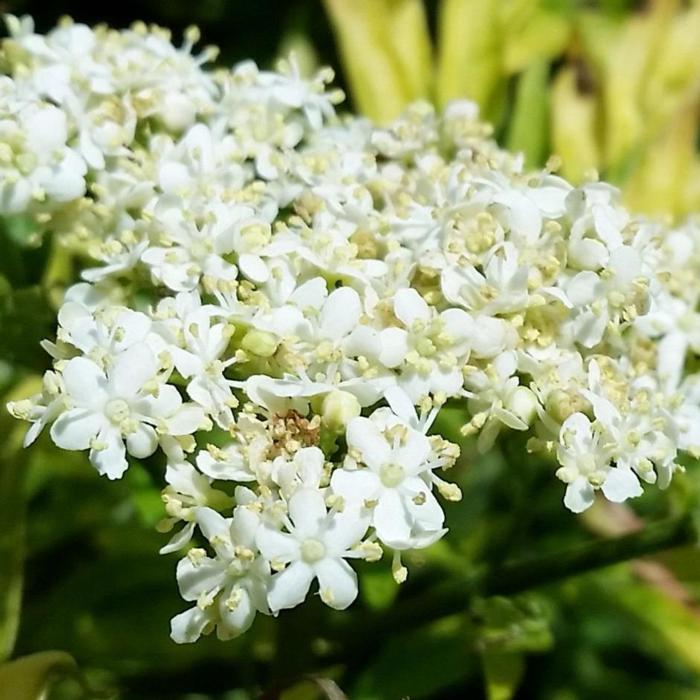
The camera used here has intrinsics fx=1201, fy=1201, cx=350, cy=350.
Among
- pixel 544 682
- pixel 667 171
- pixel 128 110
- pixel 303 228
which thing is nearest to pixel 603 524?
pixel 544 682

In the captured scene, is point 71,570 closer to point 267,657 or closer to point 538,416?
point 267,657

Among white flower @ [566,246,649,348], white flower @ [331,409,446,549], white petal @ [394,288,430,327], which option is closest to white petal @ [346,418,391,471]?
white flower @ [331,409,446,549]

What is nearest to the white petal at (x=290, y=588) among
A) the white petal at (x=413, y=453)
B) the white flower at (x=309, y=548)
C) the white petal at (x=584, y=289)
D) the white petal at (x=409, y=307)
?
the white flower at (x=309, y=548)

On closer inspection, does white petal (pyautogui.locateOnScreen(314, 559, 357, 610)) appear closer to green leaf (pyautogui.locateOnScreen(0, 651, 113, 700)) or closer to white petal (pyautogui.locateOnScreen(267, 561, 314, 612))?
white petal (pyautogui.locateOnScreen(267, 561, 314, 612))

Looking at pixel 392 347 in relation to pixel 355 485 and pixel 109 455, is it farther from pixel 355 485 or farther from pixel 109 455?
pixel 109 455

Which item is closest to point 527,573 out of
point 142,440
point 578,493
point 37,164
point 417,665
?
point 417,665

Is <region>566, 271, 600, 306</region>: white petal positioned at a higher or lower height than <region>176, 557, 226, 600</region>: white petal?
higher

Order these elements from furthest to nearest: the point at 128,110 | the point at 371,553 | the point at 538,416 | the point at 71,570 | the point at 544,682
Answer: the point at 544,682
the point at 71,570
the point at 128,110
the point at 538,416
the point at 371,553
